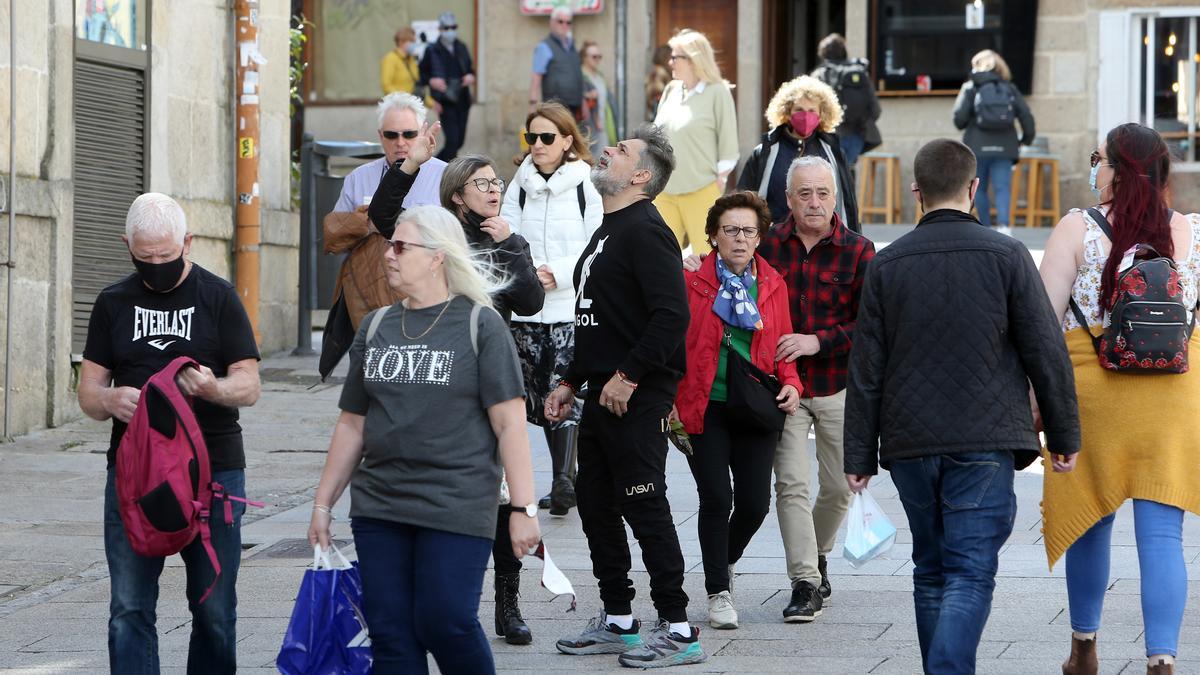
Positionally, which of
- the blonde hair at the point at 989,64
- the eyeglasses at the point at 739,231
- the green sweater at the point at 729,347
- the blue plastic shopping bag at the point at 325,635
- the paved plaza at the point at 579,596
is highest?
the blonde hair at the point at 989,64

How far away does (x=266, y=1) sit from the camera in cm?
1450

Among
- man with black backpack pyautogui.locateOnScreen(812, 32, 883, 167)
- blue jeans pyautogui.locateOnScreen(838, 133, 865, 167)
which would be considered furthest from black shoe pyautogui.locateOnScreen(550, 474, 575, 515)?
blue jeans pyautogui.locateOnScreen(838, 133, 865, 167)

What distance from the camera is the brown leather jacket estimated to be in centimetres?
778

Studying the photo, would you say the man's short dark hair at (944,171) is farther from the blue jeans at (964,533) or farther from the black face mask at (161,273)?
the black face mask at (161,273)

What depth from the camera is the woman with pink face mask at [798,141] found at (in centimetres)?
904

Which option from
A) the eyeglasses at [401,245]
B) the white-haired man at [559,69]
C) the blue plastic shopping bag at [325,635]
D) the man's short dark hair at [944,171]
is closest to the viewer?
the blue plastic shopping bag at [325,635]

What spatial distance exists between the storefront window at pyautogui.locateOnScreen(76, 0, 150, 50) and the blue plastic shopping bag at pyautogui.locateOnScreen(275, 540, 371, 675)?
7.49 meters

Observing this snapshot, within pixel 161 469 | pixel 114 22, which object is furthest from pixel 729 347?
pixel 114 22

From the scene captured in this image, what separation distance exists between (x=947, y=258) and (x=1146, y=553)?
116cm

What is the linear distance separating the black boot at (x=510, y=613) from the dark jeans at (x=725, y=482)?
657 millimetres

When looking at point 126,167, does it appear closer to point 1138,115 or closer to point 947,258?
point 947,258

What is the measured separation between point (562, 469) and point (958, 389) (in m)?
3.75

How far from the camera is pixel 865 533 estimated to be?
626 centimetres

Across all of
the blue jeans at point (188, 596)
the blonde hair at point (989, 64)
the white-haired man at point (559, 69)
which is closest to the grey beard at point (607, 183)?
the blue jeans at point (188, 596)
